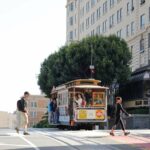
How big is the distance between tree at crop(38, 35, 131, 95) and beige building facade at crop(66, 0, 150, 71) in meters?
4.72

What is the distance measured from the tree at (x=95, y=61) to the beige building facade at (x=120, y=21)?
4715 millimetres

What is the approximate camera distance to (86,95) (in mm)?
31047

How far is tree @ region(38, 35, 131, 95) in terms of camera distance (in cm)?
A: 5484

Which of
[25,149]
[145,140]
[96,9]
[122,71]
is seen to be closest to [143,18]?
[122,71]

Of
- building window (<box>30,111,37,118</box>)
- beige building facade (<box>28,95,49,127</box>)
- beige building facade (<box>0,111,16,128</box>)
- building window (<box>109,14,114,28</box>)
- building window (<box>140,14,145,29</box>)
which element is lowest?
beige building facade (<box>0,111,16,128</box>)

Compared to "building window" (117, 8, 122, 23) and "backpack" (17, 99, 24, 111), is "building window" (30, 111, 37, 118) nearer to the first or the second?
"building window" (117, 8, 122, 23)

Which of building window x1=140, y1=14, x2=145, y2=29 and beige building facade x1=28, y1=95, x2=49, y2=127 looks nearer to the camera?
building window x1=140, y1=14, x2=145, y2=29

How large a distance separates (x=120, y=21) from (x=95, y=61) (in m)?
18.3

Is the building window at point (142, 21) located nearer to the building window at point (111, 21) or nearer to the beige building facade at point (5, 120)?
the building window at point (111, 21)

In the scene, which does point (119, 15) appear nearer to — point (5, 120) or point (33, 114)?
point (5, 120)

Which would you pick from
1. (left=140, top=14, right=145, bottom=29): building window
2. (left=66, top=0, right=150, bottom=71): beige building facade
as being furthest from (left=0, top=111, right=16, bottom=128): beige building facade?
(left=140, top=14, right=145, bottom=29): building window

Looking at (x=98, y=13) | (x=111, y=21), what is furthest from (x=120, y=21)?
(x=98, y=13)

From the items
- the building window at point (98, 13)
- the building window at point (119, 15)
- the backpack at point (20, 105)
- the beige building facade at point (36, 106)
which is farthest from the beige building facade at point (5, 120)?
the beige building facade at point (36, 106)

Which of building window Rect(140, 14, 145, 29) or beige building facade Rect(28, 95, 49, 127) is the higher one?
building window Rect(140, 14, 145, 29)
